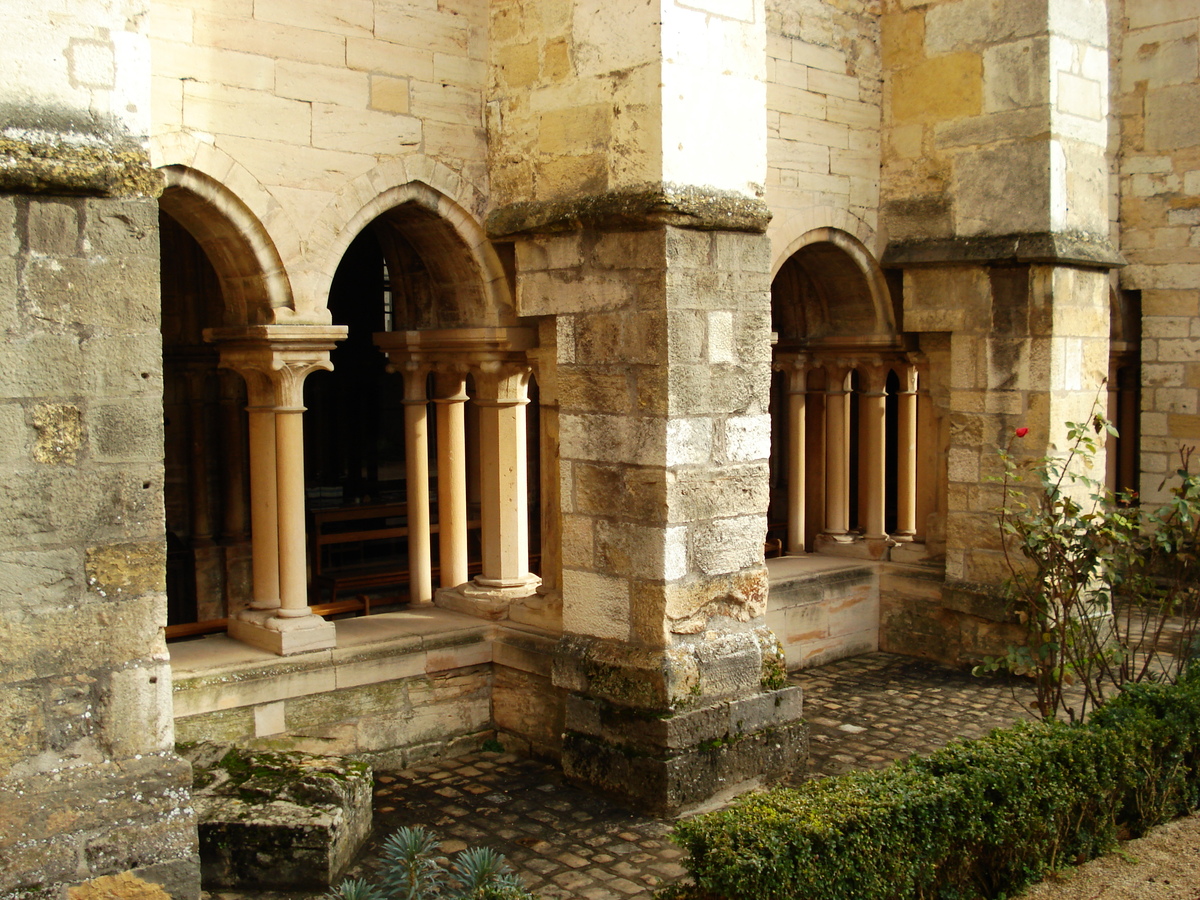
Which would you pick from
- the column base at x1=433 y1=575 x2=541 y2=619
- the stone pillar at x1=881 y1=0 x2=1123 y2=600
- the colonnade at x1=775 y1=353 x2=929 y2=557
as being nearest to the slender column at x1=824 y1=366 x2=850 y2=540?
the colonnade at x1=775 y1=353 x2=929 y2=557

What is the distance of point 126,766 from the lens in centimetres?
365

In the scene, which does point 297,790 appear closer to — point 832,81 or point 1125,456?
point 832,81

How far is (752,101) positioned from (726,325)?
1011 millimetres

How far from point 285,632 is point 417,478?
1307mm

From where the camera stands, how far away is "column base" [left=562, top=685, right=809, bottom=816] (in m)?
5.10

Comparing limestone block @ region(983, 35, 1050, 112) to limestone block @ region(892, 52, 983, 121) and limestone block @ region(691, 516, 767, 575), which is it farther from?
limestone block @ region(691, 516, 767, 575)

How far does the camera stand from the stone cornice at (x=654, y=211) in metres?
5.05

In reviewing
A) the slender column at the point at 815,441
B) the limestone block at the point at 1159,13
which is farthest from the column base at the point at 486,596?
the limestone block at the point at 1159,13

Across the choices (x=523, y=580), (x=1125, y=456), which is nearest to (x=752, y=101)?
(x=523, y=580)

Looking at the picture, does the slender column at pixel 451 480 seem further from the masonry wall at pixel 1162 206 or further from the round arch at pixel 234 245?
the masonry wall at pixel 1162 206

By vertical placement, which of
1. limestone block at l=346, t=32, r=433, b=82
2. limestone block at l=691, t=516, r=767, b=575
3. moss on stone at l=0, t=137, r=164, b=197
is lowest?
limestone block at l=691, t=516, r=767, b=575

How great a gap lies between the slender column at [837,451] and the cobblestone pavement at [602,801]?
1281mm

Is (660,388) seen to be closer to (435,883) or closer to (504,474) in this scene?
(504,474)

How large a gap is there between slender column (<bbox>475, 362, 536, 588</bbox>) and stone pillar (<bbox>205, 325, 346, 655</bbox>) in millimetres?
1029
